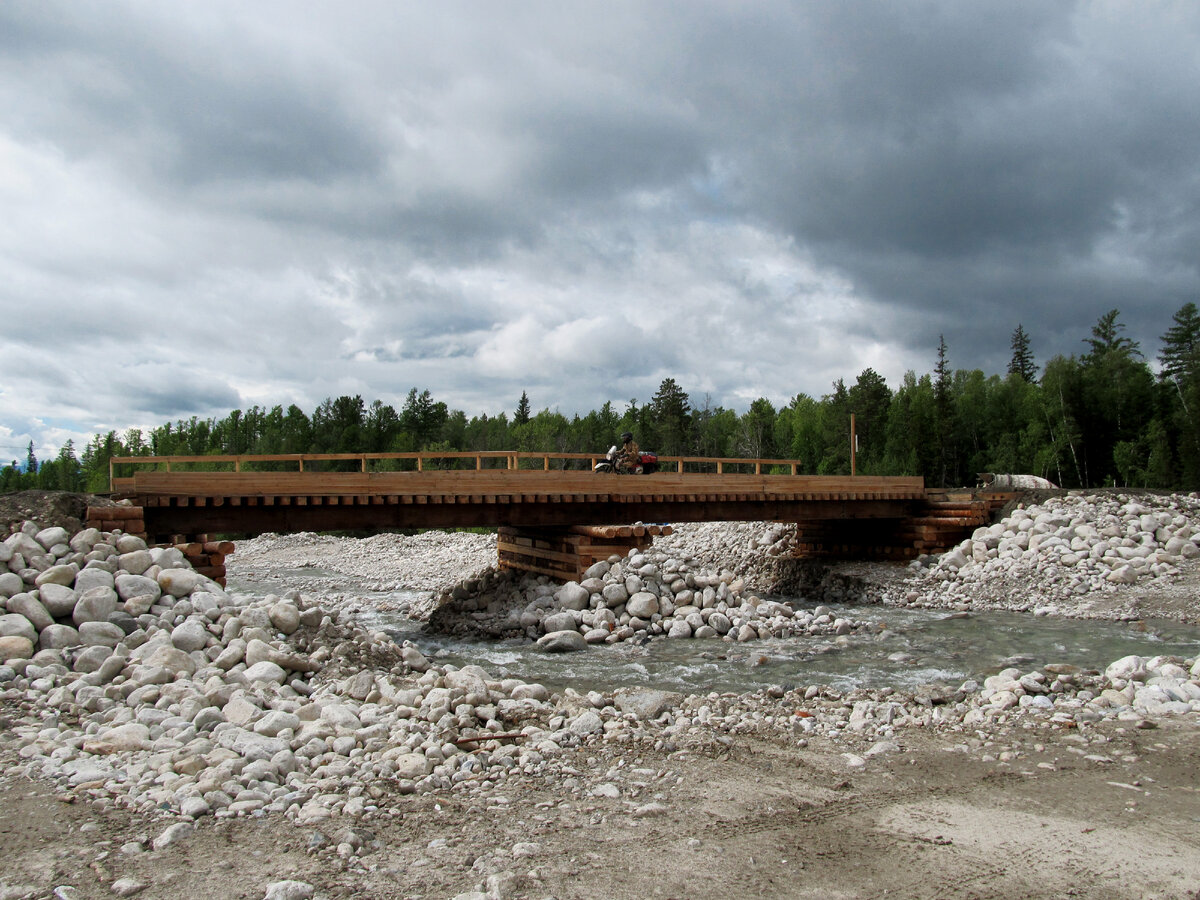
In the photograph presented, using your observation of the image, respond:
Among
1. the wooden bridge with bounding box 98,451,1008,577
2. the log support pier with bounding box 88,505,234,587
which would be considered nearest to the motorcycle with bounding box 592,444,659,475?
the wooden bridge with bounding box 98,451,1008,577

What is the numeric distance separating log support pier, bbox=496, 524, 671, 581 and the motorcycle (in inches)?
75.4

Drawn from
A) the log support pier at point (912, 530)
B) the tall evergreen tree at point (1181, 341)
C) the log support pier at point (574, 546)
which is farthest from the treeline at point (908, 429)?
the log support pier at point (574, 546)

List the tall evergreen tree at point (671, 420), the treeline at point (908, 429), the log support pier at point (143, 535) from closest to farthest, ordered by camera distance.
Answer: the log support pier at point (143, 535) < the treeline at point (908, 429) < the tall evergreen tree at point (671, 420)

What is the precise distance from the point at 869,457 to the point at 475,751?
233 ft

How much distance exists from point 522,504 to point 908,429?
5897 centimetres

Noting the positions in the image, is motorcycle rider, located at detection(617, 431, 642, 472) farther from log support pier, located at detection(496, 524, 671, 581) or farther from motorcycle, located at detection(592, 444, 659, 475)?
log support pier, located at detection(496, 524, 671, 581)

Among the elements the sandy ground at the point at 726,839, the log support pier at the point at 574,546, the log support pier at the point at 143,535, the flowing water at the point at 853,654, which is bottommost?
the flowing water at the point at 853,654

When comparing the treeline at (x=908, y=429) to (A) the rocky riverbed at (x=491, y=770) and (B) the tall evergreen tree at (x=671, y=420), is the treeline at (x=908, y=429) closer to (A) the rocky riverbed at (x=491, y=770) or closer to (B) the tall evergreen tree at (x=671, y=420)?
(B) the tall evergreen tree at (x=671, y=420)

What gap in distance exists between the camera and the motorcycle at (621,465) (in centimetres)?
2309

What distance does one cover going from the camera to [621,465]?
76.3 ft

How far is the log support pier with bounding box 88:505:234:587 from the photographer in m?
14.8

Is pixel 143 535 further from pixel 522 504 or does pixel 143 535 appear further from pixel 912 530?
pixel 912 530

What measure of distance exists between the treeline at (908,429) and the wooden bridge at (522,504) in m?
35.2

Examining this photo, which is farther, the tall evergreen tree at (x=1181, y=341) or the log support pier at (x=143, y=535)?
the tall evergreen tree at (x=1181, y=341)
